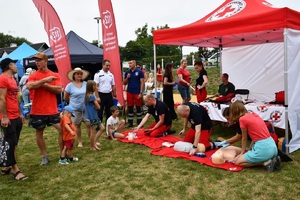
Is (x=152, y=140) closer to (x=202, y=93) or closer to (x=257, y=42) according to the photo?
(x=202, y=93)

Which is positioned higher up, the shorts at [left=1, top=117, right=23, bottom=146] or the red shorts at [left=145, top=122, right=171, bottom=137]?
the shorts at [left=1, top=117, right=23, bottom=146]

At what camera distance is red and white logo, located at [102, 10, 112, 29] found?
21.8ft

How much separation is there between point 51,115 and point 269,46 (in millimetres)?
6141

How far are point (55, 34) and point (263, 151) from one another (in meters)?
6.04

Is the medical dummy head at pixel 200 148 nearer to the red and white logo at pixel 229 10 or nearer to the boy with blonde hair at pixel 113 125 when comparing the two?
the boy with blonde hair at pixel 113 125

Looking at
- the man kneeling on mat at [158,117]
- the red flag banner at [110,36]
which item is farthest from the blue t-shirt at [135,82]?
the man kneeling on mat at [158,117]

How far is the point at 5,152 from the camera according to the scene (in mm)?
3373

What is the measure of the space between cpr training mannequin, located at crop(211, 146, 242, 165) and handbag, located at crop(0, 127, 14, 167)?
2637 mm

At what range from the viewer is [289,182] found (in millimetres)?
3117

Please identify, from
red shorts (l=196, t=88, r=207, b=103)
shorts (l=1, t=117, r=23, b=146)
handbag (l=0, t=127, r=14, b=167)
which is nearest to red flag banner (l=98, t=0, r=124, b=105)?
red shorts (l=196, t=88, r=207, b=103)

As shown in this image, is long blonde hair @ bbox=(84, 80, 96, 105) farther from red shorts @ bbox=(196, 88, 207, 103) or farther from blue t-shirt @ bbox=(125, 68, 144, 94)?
red shorts @ bbox=(196, 88, 207, 103)

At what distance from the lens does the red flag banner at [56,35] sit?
718 centimetres

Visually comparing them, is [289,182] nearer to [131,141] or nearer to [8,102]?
[131,141]

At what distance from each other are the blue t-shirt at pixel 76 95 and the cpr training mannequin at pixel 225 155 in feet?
7.43
